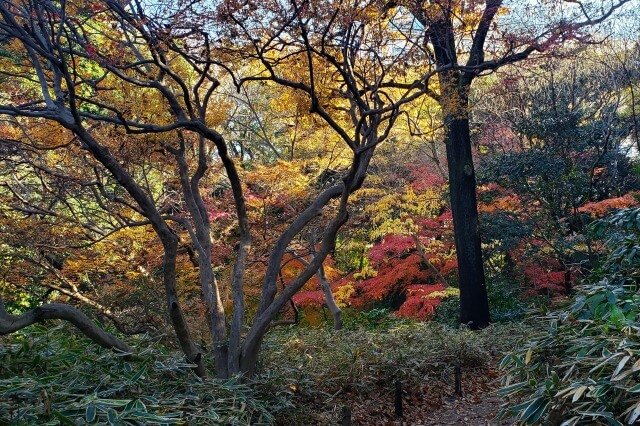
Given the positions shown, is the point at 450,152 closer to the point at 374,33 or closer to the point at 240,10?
the point at 374,33

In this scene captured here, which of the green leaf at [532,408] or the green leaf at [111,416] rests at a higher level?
the green leaf at [111,416]

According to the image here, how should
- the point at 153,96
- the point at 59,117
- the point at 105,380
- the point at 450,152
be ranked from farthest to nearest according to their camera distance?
the point at 450,152, the point at 153,96, the point at 59,117, the point at 105,380

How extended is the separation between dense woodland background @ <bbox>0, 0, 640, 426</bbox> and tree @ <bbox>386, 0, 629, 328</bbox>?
5 cm

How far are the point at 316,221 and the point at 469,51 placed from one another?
13.3 feet

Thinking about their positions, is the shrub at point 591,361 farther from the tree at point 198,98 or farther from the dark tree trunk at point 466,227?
the dark tree trunk at point 466,227

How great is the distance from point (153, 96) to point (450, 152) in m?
5.01

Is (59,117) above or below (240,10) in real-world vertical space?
below

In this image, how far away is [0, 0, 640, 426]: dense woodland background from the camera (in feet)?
9.71

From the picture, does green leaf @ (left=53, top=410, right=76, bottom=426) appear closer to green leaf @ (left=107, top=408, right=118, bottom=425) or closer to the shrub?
green leaf @ (left=107, top=408, right=118, bottom=425)

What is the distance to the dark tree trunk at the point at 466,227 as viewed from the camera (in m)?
8.93

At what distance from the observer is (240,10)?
15.8 feet

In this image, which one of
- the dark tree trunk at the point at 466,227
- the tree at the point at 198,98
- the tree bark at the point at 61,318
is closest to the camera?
the tree bark at the point at 61,318

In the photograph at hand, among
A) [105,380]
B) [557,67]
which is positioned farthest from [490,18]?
[105,380]

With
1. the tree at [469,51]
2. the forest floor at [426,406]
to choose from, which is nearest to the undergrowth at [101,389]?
the forest floor at [426,406]
